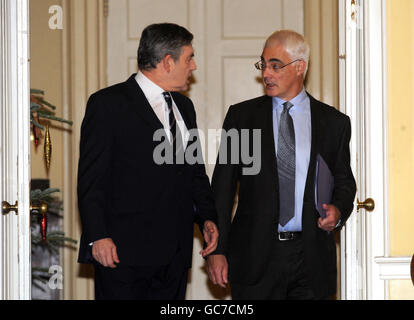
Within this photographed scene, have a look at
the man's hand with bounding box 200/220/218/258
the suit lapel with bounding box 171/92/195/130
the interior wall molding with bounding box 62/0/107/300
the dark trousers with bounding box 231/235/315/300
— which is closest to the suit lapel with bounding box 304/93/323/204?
the dark trousers with bounding box 231/235/315/300

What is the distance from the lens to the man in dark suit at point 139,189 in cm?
312

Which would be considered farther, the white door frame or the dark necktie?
the white door frame

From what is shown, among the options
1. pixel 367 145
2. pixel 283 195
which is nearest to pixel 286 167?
pixel 283 195

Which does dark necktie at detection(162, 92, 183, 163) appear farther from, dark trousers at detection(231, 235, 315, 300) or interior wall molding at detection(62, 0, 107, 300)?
interior wall molding at detection(62, 0, 107, 300)

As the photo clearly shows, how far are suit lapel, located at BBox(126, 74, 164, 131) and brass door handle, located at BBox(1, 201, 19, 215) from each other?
2.42 ft

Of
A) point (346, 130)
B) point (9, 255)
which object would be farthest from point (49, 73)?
point (346, 130)

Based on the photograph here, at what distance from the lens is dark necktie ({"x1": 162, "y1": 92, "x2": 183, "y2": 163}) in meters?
3.31

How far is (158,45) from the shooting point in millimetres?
3348

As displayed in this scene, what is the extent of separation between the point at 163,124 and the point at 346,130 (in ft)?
3.12

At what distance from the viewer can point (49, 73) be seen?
17.1 feet

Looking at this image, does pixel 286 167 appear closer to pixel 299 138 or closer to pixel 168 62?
pixel 299 138

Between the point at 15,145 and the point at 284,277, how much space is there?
1.42 metres
